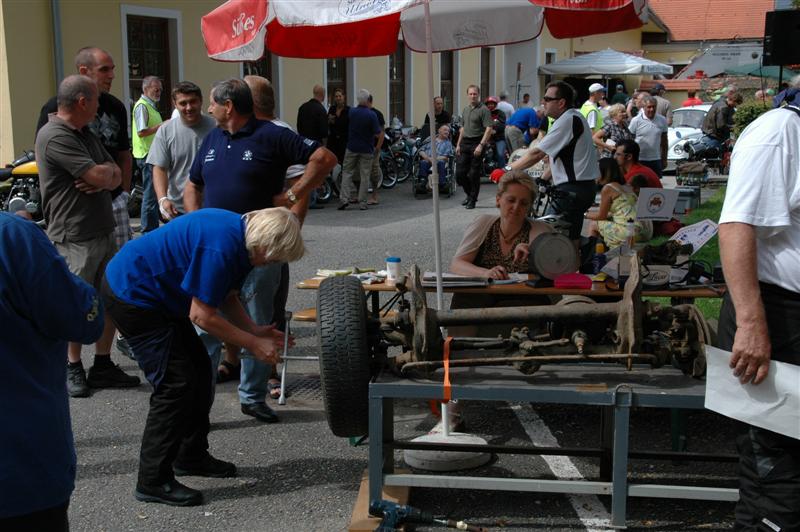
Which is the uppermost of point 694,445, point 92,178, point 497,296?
point 92,178

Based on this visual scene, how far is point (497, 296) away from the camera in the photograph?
523 centimetres

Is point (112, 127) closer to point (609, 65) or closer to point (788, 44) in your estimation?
point (788, 44)

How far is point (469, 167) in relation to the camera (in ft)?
49.5

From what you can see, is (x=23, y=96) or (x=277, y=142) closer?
(x=277, y=142)

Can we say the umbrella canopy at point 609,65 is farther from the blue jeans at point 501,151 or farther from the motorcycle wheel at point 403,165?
the motorcycle wheel at point 403,165

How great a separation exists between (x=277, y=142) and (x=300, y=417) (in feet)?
5.01

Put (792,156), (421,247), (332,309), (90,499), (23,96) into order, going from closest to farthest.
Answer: (792,156) → (332,309) → (90,499) → (421,247) → (23,96)

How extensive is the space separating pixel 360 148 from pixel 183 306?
11049 mm

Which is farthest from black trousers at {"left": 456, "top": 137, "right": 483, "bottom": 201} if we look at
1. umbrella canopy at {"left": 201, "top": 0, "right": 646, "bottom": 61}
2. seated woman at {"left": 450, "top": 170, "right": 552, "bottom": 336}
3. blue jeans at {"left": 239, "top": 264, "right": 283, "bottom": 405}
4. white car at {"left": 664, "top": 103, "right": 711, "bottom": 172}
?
blue jeans at {"left": 239, "top": 264, "right": 283, "bottom": 405}

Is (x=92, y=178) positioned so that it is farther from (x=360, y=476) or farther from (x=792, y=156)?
(x=792, y=156)

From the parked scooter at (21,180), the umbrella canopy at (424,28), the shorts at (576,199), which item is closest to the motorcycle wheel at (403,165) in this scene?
the parked scooter at (21,180)

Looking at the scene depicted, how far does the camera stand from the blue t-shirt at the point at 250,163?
5.09 m

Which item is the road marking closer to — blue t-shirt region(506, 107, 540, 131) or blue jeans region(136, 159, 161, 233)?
blue jeans region(136, 159, 161, 233)

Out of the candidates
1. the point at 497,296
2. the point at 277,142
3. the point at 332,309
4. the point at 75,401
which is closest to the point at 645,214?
the point at 497,296
